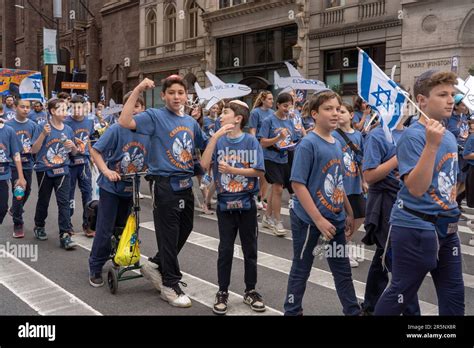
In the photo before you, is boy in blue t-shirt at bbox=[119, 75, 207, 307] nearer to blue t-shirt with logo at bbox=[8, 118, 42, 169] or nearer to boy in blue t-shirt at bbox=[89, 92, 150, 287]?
boy in blue t-shirt at bbox=[89, 92, 150, 287]

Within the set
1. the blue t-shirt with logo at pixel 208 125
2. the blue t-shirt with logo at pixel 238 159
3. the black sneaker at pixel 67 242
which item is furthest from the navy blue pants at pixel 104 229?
the blue t-shirt with logo at pixel 208 125

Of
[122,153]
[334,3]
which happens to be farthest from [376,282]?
[334,3]

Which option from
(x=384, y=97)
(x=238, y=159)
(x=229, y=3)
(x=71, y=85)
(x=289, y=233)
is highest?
(x=229, y=3)

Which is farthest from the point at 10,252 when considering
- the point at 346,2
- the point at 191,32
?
the point at 191,32

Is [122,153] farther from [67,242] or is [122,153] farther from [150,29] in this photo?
[150,29]

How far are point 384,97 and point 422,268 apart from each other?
4.84ft

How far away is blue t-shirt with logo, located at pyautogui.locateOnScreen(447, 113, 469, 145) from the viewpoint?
873cm

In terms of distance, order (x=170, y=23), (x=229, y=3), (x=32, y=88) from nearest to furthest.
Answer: (x=32, y=88) → (x=229, y=3) → (x=170, y=23)

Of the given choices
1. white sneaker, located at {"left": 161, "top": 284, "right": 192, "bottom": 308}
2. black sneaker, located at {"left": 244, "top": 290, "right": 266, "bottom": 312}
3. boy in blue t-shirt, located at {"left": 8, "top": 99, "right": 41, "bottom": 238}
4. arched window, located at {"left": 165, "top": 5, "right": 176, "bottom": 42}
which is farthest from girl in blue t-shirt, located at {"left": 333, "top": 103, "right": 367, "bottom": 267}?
arched window, located at {"left": 165, "top": 5, "right": 176, "bottom": 42}

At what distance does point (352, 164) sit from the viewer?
5.30m

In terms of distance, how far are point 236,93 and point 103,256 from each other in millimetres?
2325

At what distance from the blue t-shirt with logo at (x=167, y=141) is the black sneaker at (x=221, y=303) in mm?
1168

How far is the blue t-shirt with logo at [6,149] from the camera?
6887mm
